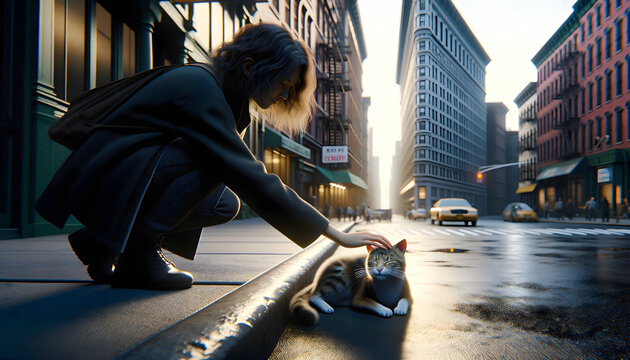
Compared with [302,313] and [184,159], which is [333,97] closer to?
[302,313]

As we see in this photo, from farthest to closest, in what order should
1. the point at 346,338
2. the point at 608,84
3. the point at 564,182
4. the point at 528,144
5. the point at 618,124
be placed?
Answer: the point at 528,144 < the point at 564,182 < the point at 608,84 < the point at 618,124 < the point at 346,338

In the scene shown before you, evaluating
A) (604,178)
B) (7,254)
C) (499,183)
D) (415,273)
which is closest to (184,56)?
(7,254)

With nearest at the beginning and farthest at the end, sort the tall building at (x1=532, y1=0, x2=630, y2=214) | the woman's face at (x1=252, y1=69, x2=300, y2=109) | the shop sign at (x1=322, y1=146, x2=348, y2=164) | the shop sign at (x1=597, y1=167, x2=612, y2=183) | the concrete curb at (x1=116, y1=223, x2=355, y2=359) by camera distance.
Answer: the concrete curb at (x1=116, y1=223, x2=355, y2=359) → the woman's face at (x1=252, y1=69, x2=300, y2=109) → the tall building at (x1=532, y1=0, x2=630, y2=214) → the shop sign at (x1=597, y1=167, x2=612, y2=183) → the shop sign at (x1=322, y1=146, x2=348, y2=164)

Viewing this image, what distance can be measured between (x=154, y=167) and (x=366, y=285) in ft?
6.10

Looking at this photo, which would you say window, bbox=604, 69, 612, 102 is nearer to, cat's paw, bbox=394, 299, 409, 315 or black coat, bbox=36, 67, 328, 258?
cat's paw, bbox=394, 299, 409, 315

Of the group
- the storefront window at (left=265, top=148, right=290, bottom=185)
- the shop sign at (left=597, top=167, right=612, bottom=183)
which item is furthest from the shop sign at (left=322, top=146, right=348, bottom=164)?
the shop sign at (left=597, top=167, right=612, bottom=183)

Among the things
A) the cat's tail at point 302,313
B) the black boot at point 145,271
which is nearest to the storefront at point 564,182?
the cat's tail at point 302,313

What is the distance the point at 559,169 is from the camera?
43.9 m

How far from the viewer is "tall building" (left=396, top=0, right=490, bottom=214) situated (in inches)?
2894

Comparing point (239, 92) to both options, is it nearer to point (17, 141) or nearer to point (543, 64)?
point (17, 141)

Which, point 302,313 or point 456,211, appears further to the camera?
point 456,211

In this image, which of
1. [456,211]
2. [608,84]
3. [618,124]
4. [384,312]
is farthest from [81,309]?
[608,84]

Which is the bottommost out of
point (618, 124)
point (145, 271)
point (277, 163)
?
point (145, 271)

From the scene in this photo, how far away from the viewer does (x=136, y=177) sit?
2.23 m
